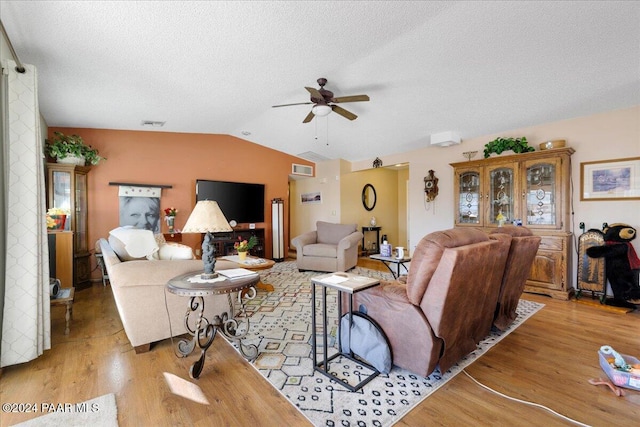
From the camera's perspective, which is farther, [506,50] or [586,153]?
[586,153]

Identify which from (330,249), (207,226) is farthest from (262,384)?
(330,249)

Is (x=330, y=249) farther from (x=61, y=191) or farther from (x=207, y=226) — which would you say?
(x=61, y=191)

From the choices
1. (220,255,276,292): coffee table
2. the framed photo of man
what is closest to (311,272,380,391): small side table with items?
(220,255,276,292): coffee table

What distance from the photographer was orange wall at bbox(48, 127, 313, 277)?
4.84m

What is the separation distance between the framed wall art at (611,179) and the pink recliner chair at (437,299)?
2790mm

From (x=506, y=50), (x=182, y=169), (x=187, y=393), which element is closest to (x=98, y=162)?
(x=182, y=169)

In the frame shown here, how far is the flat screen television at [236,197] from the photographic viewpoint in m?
5.74

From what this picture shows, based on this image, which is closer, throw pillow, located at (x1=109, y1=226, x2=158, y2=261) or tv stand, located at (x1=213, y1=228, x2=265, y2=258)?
throw pillow, located at (x1=109, y1=226, x2=158, y2=261)

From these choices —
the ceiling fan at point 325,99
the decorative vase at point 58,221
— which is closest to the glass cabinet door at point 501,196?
the ceiling fan at point 325,99

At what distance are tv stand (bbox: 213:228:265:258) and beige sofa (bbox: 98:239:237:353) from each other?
316cm

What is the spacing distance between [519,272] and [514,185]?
1.98m

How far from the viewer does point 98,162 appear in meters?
4.57

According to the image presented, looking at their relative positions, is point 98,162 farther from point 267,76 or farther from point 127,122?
point 267,76

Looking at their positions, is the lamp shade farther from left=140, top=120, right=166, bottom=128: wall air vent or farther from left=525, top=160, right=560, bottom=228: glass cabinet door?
left=525, top=160, right=560, bottom=228: glass cabinet door
